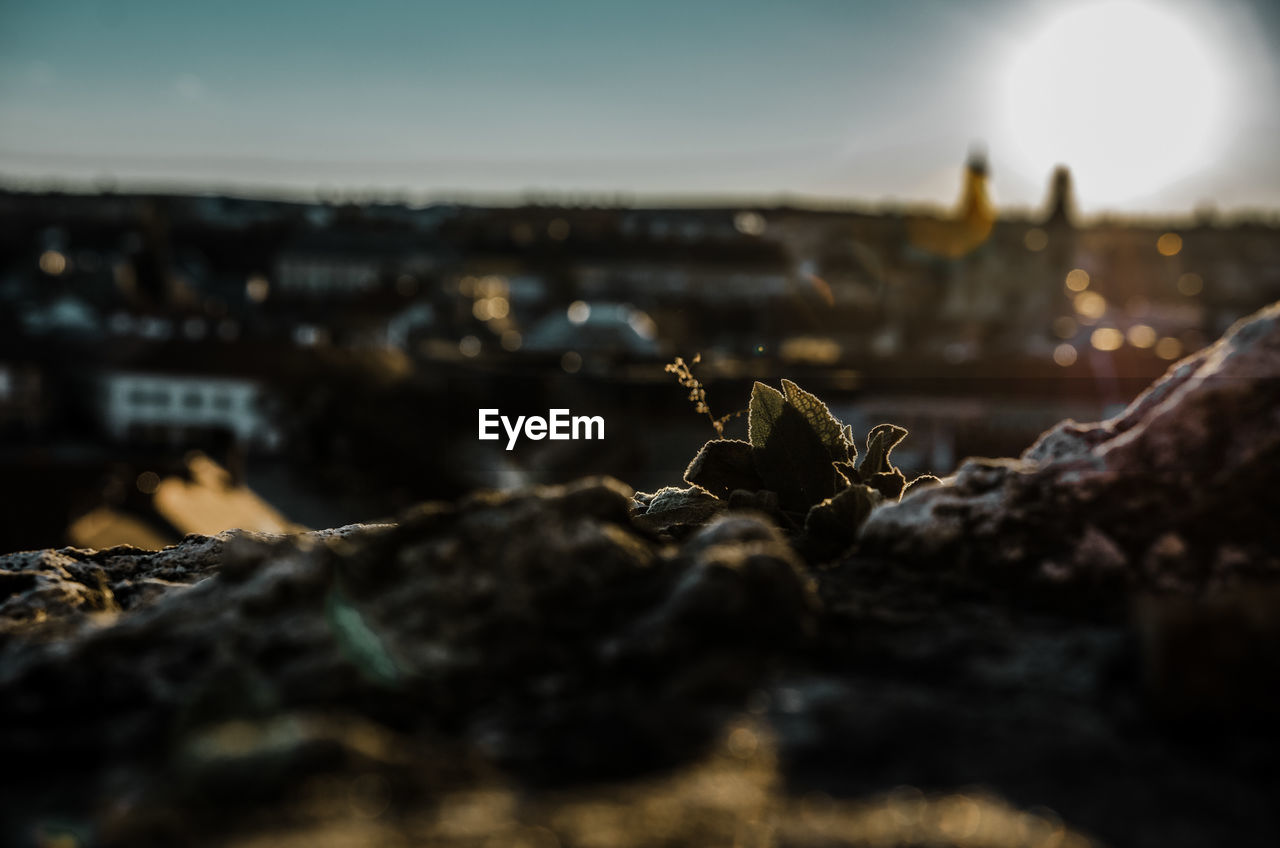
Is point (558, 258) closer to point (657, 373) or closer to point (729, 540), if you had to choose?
point (657, 373)

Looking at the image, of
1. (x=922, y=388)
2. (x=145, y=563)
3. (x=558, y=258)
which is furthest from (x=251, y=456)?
(x=558, y=258)

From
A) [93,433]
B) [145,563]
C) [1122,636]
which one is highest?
[1122,636]

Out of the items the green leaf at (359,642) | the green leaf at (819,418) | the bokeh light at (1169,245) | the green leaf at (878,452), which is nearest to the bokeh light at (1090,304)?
the bokeh light at (1169,245)

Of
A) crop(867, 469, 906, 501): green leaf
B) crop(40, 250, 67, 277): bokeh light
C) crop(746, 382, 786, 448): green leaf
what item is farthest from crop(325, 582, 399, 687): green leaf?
crop(40, 250, 67, 277): bokeh light

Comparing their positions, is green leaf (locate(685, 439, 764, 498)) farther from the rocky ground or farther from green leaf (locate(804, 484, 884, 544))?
the rocky ground

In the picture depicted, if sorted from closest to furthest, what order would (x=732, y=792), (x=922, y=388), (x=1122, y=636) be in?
1. (x=732, y=792)
2. (x=1122, y=636)
3. (x=922, y=388)

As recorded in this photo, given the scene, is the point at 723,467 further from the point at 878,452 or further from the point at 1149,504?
the point at 1149,504

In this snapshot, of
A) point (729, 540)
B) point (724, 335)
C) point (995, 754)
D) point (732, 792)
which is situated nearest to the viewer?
point (732, 792)

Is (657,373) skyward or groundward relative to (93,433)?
skyward
